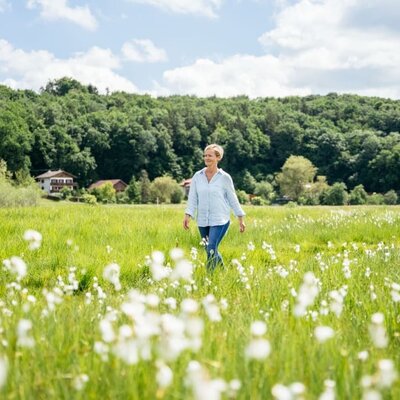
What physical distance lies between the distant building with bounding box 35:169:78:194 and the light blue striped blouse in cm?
10280

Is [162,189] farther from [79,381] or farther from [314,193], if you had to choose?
[79,381]

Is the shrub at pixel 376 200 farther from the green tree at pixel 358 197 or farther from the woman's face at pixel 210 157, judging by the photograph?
the woman's face at pixel 210 157

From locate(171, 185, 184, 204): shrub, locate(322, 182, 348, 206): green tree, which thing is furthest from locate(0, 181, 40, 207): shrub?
locate(322, 182, 348, 206): green tree

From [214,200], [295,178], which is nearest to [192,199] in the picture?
[214,200]

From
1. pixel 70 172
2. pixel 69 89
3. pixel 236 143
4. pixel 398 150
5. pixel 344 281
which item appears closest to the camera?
pixel 344 281

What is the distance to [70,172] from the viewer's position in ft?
373

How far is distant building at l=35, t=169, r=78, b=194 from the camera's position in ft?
353

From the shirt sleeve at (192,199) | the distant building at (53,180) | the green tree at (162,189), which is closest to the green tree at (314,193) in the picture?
the green tree at (162,189)

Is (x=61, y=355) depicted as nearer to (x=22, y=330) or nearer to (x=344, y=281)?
(x=22, y=330)

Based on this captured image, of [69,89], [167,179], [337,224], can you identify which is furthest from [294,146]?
[337,224]

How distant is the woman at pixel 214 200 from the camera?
8406 mm

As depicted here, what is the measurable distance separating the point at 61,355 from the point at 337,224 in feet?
44.2

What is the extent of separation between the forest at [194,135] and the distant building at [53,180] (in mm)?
2291

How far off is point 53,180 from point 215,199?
103504 mm
